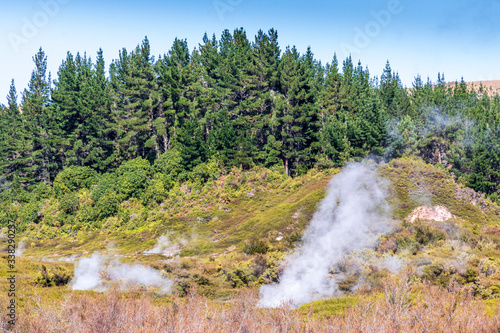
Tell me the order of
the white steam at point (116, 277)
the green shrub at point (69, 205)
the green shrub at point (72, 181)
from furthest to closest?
the green shrub at point (72, 181) → the green shrub at point (69, 205) → the white steam at point (116, 277)

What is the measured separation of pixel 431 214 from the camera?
28.8 meters

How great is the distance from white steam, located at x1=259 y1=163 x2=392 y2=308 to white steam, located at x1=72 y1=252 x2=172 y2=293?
17.9 feet

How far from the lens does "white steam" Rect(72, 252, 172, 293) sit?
19.1 m

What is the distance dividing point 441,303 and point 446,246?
10393 millimetres

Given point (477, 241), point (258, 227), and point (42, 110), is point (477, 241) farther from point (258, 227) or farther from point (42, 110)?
point (42, 110)

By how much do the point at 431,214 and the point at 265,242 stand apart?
12.7 meters

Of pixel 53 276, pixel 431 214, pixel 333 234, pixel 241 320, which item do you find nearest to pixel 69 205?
pixel 53 276

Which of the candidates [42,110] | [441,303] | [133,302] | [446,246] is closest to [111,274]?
[133,302]

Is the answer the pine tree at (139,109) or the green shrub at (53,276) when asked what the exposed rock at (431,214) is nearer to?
the green shrub at (53,276)

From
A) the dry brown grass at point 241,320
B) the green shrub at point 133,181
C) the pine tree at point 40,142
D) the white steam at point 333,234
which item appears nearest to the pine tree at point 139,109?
the green shrub at point 133,181

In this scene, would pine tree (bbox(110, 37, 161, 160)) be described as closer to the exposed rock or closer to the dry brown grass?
the exposed rock

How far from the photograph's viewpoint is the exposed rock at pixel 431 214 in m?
28.4

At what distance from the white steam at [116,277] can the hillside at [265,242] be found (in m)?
0.31

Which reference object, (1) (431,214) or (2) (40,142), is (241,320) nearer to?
(1) (431,214)
